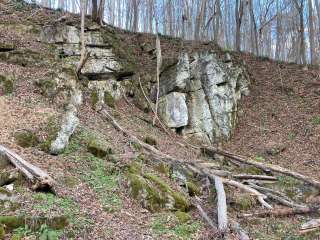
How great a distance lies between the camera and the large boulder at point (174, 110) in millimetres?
17141

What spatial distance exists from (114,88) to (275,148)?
809 centimetres

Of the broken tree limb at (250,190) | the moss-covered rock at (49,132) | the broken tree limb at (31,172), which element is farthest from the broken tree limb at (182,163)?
the broken tree limb at (31,172)

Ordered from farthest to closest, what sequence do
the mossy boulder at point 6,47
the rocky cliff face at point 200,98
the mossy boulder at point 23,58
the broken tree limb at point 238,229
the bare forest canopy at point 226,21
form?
the bare forest canopy at point 226,21 < the rocky cliff face at point 200,98 < the mossy boulder at point 6,47 < the mossy boulder at point 23,58 < the broken tree limb at point 238,229

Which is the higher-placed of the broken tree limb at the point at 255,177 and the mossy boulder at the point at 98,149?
the mossy boulder at the point at 98,149

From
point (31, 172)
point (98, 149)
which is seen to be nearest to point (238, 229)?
point (98, 149)

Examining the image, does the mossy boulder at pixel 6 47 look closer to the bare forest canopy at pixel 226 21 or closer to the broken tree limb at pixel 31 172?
the broken tree limb at pixel 31 172

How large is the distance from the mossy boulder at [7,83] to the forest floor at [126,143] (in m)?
0.19

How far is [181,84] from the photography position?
18.1 meters

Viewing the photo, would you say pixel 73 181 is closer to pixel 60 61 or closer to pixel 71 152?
pixel 71 152

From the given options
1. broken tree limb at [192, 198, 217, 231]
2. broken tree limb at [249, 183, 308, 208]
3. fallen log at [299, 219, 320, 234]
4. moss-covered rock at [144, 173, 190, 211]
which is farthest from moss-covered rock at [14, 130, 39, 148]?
fallen log at [299, 219, 320, 234]

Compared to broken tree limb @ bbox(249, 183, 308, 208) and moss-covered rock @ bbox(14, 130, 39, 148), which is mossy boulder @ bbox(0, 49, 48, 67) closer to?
moss-covered rock @ bbox(14, 130, 39, 148)

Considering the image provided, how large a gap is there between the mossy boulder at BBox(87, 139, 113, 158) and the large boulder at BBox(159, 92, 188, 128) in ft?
21.5

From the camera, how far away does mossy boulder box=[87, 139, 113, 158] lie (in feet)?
34.4

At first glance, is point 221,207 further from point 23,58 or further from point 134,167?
point 23,58
